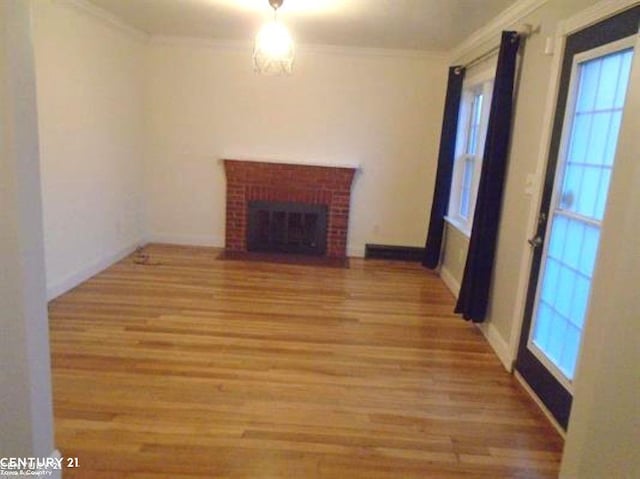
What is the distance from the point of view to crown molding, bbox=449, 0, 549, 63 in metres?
3.03

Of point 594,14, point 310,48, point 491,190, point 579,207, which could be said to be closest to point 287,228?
point 310,48

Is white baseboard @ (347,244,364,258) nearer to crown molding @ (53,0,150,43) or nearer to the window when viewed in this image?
the window

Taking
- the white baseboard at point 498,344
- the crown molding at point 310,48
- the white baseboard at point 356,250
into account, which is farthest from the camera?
the white baseboard at point 356,250

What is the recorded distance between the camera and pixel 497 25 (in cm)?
360

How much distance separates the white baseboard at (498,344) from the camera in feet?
9.82

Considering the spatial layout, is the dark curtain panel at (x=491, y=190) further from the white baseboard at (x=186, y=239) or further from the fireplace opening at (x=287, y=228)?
the white baseboard at (x=186, y=239)

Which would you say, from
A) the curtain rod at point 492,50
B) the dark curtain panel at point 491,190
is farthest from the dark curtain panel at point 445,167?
the dark curtain panel at point 491,190

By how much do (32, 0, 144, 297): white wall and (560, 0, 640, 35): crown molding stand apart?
340 centimetres

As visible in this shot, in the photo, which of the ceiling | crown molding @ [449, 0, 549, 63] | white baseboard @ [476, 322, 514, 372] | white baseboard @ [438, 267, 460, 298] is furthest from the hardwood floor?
the ceiling

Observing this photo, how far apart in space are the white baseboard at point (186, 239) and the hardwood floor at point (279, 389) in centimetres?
143

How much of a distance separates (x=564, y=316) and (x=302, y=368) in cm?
150

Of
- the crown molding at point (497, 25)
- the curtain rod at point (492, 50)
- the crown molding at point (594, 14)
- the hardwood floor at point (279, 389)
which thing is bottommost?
the hardwood floor at point (279, 389)

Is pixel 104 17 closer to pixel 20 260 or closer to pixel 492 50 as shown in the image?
pixel 492 50

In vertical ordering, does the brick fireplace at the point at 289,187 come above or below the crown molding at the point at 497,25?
below
